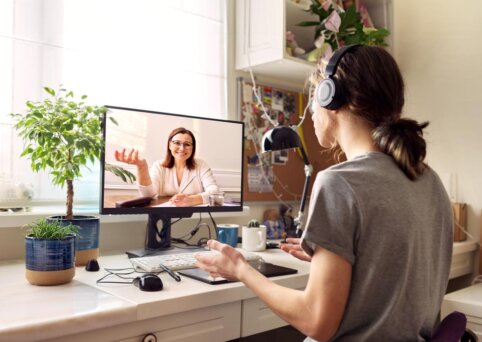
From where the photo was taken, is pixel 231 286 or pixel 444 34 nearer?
pixel 231 286

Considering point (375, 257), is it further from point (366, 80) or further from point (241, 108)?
point (241, 108)

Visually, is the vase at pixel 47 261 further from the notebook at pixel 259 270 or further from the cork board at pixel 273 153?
the cork board at pixel 273 153

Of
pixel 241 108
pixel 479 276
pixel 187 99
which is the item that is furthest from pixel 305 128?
pixel 479 276

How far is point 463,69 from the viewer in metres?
2.39

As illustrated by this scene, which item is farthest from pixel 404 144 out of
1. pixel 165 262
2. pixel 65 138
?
pixel 65 138

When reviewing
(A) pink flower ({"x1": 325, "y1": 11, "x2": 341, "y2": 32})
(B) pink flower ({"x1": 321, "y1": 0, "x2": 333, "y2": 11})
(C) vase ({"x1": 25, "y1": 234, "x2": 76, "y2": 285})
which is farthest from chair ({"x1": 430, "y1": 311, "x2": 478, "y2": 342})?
(B) pink flower ({"x1": 321, "y1": 0, "x2": 333, "y2": 11})

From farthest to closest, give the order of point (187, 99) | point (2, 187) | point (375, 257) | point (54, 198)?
point (187, 99) → point (54, 198) → point (2, 187) → point (375, 257)

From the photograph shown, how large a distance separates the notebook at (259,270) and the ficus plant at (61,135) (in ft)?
1.33

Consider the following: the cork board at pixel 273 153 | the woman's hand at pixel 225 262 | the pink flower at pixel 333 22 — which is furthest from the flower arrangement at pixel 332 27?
the woman's hand at pixel 225 262

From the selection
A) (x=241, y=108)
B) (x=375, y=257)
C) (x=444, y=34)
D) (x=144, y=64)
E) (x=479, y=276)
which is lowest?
(x=479, y=276)

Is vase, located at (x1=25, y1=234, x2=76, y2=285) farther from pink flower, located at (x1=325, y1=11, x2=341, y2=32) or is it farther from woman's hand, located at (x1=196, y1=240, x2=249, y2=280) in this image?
pink flower, located at (x1=325, y1=11, x2=341, y2=32)

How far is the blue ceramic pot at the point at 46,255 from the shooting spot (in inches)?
44.1

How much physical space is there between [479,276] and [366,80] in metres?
1.78

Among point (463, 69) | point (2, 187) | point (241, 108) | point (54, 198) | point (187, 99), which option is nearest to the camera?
point (2, 187)
